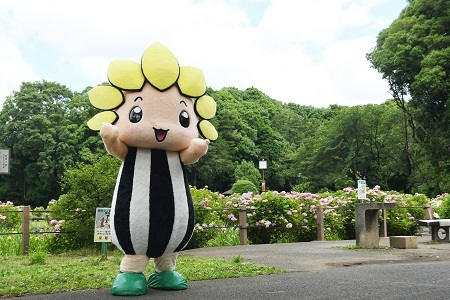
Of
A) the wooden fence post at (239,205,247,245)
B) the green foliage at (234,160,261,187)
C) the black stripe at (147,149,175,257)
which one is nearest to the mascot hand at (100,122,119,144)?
the black stripe at (147,149,175,257)

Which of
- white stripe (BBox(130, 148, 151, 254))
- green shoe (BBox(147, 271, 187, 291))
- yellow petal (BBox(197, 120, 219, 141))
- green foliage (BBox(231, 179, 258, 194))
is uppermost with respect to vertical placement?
green foliage (BBox(231, 179, 258, 194))

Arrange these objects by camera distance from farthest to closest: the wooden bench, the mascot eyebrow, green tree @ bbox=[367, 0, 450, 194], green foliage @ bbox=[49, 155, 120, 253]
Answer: green tree @ bbox=[367, 0, 450, 194], the wooden bench, green foliage @ bbox=[49, 155, 120, 253], the mascot eyebrow

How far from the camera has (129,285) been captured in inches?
203

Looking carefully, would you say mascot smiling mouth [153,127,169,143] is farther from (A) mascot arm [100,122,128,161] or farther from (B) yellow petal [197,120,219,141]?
(B) yellow petal [197,120,219,141]

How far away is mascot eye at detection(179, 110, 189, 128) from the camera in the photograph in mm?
5566

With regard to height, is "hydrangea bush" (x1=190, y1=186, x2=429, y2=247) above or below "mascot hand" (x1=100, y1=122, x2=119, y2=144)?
below

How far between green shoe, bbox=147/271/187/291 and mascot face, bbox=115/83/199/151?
4.73ft

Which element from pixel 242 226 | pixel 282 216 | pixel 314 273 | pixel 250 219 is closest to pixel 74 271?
pixel 314 273

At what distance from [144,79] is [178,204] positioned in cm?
145

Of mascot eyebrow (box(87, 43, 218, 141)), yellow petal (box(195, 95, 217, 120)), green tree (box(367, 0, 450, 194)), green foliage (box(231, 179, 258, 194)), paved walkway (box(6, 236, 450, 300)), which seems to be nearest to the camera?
paved walkway (box(6, 236, 450, 300))

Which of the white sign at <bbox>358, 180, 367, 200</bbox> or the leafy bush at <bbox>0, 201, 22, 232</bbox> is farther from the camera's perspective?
the leafy bush at <bbox>0, 201, 22, 232</bbox>

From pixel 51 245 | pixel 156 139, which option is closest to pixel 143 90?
pixel 156 139

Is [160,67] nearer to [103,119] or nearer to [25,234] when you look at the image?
[103,119]

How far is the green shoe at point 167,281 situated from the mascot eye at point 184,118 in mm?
1698
